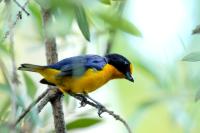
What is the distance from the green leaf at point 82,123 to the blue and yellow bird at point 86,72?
0.10 m

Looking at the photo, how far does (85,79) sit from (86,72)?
36 mm

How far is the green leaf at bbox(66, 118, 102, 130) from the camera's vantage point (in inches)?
62.9

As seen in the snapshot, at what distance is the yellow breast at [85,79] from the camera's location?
5.62 feet

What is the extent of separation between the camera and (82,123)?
1.61 meters

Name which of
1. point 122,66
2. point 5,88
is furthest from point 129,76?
point 5,88

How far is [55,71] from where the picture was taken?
1707 mm

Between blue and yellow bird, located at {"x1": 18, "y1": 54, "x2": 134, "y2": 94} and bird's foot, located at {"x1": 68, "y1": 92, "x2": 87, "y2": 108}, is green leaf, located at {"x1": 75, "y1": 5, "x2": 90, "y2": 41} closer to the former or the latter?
blue and yellow bird, located at {"x1": 18, "y1": 54, "x2": 134, "y2": 94}

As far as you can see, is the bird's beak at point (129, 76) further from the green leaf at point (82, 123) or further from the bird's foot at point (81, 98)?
the green leaf at point (82, 123)

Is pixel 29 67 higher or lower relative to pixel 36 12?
lower

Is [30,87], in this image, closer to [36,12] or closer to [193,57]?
[36,12]

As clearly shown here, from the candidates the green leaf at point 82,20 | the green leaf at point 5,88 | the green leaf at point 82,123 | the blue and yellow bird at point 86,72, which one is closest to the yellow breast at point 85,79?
the blue and yellow bird at point 86,72

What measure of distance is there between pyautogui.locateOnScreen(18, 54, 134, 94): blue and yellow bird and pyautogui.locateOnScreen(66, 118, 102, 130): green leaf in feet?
0.33

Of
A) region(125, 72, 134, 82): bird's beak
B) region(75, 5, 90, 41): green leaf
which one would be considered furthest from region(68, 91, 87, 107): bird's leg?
region(75, 5, 90, 41): green leaf

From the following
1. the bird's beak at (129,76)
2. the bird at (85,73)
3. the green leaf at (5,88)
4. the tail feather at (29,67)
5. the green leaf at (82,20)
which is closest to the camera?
the green leaf at (5,88)
